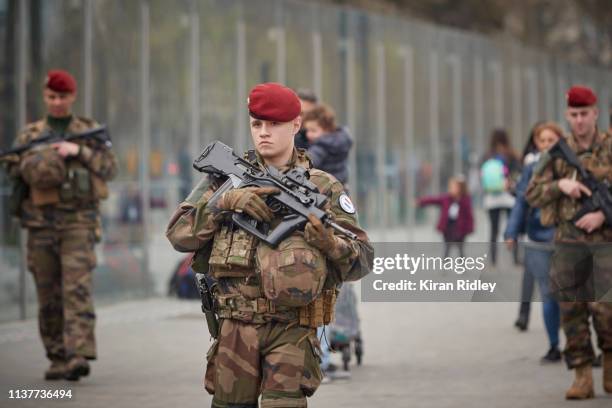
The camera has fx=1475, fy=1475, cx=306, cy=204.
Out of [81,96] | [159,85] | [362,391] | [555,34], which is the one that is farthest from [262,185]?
[555,34]

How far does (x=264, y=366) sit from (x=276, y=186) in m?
0.77

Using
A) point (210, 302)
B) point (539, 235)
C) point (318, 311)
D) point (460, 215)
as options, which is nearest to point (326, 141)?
Answer: point (539, 235)

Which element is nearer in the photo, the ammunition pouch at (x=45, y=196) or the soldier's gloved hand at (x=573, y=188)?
the soldier's gloved hand at (x=573, y=188)

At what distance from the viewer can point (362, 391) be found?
1012 cm

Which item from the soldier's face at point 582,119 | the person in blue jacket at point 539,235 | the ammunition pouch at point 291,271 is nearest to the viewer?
the ammunition pouch at point 291,271

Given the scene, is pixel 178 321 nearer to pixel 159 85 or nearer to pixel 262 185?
pixel 159 85

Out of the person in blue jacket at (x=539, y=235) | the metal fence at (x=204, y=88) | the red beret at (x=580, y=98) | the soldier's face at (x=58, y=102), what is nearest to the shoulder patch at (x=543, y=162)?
the red beret at (x=580, y=98)

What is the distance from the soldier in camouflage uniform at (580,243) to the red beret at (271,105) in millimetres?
3632

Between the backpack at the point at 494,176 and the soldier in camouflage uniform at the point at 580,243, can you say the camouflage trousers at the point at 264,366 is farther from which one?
the backpack at the point at 494,176

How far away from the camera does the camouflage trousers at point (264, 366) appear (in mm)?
6219

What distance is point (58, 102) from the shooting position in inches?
418

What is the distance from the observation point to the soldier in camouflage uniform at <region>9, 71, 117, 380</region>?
10359 millimetres

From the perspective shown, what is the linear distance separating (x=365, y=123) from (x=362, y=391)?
14.0 m

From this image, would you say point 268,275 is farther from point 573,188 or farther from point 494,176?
point 494,176
